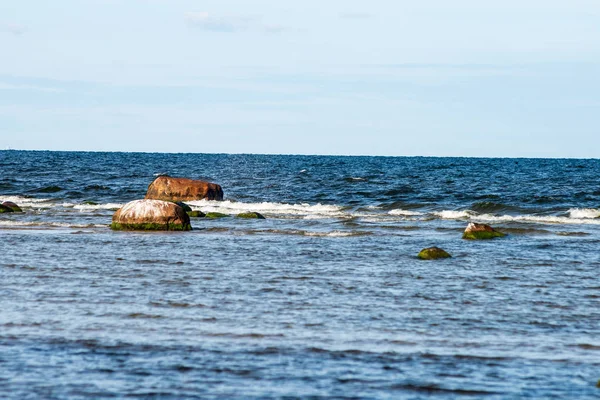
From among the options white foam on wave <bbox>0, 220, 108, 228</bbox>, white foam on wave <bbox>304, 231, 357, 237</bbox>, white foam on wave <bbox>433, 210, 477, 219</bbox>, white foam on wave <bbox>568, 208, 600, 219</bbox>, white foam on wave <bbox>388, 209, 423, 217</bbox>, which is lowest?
white foam on wave <bbox>0, 220, 108, 228</bbox>

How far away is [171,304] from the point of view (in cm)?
1188

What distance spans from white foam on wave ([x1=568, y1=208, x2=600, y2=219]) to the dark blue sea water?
807 centimetres

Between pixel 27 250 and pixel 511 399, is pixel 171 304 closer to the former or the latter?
pixel 511 399

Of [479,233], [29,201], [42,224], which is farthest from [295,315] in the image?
[29,201]

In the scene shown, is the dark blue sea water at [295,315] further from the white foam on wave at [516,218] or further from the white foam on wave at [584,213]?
the white foam on wave at [584,213]

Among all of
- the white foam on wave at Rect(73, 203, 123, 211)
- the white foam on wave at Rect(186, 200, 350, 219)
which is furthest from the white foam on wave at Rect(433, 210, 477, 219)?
the white foam on wave at Rect(73, 203, 123, 211)

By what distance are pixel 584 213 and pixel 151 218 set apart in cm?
1937

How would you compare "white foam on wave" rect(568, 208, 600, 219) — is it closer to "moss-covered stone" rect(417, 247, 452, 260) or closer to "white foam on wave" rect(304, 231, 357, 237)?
Result: "white foam on wave" rect(304, 231, 357, 237)

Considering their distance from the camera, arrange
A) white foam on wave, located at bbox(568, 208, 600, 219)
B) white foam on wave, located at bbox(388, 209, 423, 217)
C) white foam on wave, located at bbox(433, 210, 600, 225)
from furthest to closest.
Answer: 1. white foam on wave, located at bbox(388, 209, 423, 217)
2. white foam on wave, located at bbox(568, 208, 600, 219)
3. white foam on wave, located at bbox(433, 210, 600, 225)

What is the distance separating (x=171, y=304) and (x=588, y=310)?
6132 mm

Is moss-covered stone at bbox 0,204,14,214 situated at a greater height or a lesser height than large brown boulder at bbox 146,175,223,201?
lesser

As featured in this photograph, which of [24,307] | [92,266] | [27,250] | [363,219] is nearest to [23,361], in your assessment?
[24,307]

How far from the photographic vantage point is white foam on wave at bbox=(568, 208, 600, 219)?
33906 millimetres

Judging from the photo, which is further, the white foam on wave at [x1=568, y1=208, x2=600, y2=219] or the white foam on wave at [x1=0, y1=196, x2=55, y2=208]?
the white foam on wave at [x1=0, y1=196, x2=55, y2=208]
